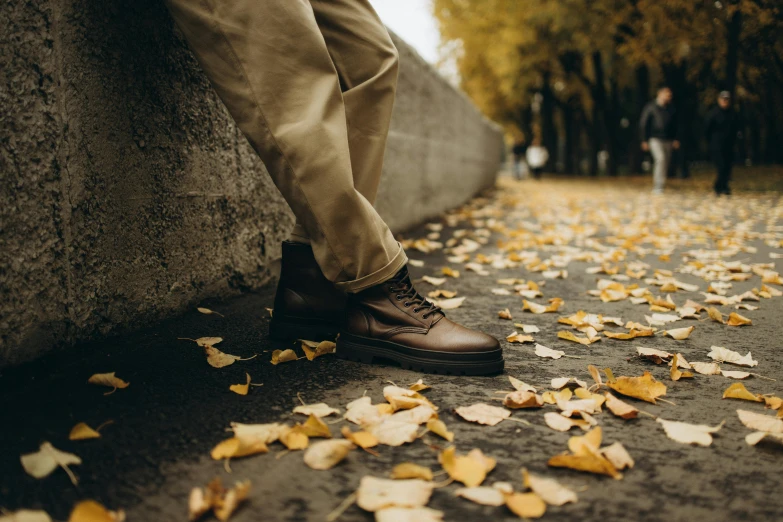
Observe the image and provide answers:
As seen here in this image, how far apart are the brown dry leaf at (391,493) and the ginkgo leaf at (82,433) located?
24.1 inches

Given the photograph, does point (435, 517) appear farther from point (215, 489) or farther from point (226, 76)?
point (226, 76)

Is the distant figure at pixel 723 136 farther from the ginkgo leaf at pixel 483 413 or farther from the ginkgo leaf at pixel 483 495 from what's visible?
the ginkgo leaf at pixel 483 495

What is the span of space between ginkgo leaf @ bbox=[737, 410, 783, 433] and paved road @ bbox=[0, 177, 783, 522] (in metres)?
0.02

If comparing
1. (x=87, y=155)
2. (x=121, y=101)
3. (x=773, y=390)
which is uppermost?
(x=121, y=101)

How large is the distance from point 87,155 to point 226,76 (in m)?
0.53

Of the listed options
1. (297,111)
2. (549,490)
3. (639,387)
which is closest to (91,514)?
(549,490)

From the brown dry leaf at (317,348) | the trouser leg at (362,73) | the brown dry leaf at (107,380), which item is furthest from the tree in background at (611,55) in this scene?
the brown dry leaf at (107,380)

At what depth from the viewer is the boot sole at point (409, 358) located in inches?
67.6

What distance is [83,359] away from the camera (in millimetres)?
1708

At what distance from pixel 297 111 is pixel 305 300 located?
2.17 ft

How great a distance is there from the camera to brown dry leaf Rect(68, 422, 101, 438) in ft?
4.09

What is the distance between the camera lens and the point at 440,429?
4.33ft

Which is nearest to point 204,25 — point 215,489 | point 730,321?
point 215,489

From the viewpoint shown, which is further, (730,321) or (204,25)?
(730,321)
